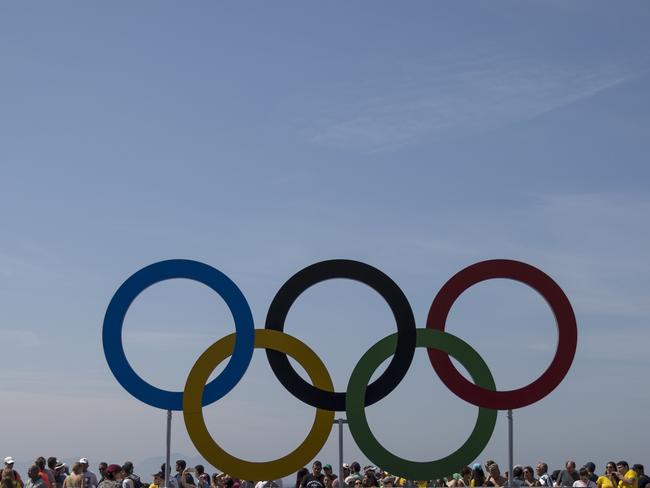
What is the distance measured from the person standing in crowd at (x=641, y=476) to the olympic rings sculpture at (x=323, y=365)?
477 cm

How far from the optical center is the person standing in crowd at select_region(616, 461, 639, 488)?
22.1 meters

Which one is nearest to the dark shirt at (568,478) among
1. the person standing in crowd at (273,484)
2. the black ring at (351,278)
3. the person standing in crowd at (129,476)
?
the black ring at (351,278)

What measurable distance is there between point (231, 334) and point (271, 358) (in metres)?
0.98

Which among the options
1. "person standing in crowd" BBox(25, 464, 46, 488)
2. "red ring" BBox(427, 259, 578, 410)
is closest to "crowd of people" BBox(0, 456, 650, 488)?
"person standing in crowd" BBox(25, 464, 46, 488)

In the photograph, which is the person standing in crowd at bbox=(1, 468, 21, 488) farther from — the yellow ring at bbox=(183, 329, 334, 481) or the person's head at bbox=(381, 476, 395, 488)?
the person's head at bbox=(381, 476, 395, 488)

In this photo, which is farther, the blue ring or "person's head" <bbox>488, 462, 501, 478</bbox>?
"person's head" <bbox>488, 462, 501, 478</bbox>

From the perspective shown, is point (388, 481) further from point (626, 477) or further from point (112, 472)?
point (112, 472)

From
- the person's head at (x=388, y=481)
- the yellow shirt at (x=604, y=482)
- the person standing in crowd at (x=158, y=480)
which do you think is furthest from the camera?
the person's head at (x=388, y=481)

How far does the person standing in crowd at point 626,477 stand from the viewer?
22.1 m

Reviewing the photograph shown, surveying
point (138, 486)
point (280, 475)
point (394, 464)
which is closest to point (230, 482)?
point (138, 486)

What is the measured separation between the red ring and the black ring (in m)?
0.62

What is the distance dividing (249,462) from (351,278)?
4.30m

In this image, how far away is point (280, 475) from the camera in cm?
1897

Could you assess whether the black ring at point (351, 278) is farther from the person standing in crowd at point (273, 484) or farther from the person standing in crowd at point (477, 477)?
the person standing in crowd at point (477, 477)
